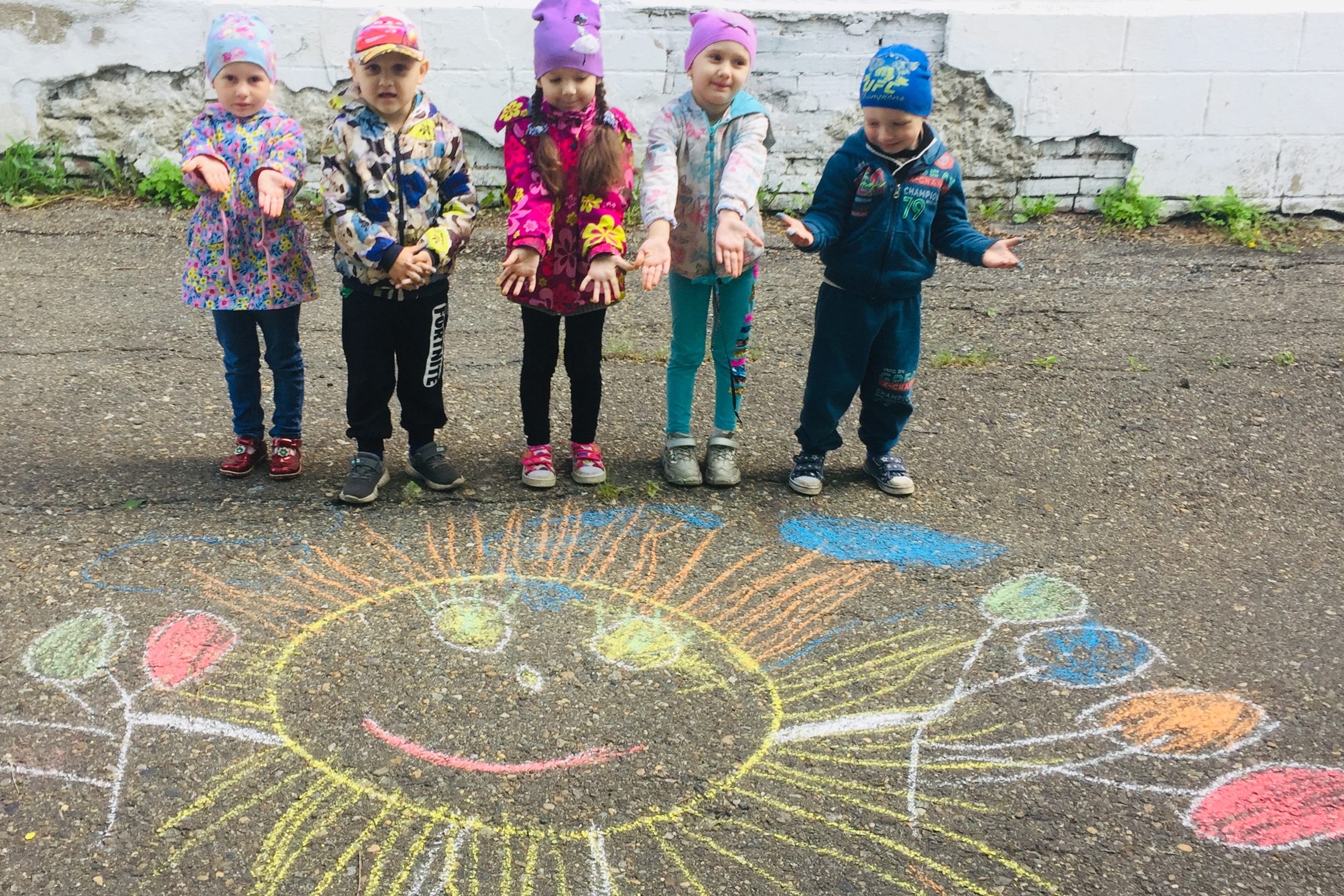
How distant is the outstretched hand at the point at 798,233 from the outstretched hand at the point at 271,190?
4.47ft

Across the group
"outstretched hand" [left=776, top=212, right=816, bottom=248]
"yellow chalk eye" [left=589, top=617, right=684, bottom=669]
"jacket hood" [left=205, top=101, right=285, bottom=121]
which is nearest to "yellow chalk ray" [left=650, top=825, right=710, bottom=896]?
"yellow chalk eye" [left=589, top=617, right=684, bottom=669]

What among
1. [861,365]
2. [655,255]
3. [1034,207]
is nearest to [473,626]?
[655,255]

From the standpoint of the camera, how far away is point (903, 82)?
10.1 feet

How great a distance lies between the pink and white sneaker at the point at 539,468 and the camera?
137 inches

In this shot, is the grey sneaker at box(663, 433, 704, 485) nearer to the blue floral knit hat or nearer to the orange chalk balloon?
the orange chalk balloon

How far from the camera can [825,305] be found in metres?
3.41

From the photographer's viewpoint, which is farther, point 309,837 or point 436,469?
point 436,469

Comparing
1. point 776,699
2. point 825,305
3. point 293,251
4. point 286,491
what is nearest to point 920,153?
point 825,305

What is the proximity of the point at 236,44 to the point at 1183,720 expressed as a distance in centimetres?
296

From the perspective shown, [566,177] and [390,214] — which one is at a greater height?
[566,177]

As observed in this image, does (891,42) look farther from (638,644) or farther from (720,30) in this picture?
(638,644)

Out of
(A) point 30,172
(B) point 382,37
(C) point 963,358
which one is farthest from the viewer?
(A) point 30,172

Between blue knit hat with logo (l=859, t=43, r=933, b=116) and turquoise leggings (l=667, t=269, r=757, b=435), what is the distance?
2.11 ft

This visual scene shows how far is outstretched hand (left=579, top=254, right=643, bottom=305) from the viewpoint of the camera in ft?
10.2
